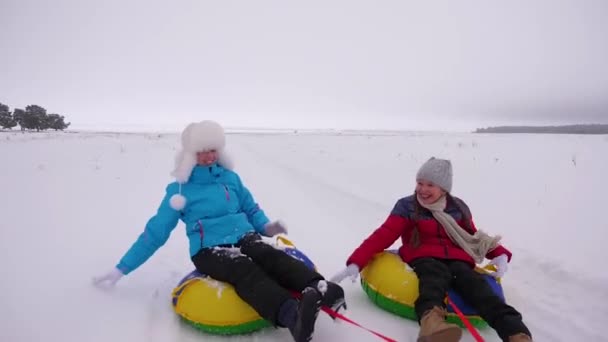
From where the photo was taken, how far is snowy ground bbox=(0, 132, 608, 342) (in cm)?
284

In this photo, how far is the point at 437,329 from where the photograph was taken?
2.34 m

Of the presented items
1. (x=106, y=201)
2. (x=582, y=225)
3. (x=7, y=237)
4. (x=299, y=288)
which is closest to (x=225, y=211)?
(x=299, y=288)

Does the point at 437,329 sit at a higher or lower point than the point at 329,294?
lower

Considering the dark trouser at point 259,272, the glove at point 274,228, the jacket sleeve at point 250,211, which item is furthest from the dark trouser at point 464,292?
the jacket sleeve at point 250,211

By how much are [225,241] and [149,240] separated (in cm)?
65

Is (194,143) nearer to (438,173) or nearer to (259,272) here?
(259,272)

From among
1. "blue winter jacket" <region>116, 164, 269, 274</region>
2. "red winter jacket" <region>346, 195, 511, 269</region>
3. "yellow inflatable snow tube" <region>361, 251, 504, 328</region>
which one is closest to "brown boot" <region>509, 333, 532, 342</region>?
"yellow inflatable snow tube" <region>361, 251, 504, 328</region>

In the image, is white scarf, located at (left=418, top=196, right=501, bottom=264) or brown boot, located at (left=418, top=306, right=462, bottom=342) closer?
brown boot, located at (left=418, top=306, right=462, bottom=342)

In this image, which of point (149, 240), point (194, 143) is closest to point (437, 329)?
point (149, 240)

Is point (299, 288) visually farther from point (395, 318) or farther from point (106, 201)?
point (106, 201)

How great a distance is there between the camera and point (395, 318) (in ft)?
9.99

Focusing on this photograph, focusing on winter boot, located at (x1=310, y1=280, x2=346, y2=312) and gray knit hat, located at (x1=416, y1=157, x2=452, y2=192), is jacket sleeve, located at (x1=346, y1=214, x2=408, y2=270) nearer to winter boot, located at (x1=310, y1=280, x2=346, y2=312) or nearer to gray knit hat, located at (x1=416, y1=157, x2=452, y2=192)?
gray knit hat, located at (x1=416, y1=157, x2=452, y2=192)

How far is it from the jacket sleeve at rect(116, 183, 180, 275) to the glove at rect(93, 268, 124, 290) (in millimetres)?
55

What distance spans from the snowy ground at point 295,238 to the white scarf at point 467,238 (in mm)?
653
